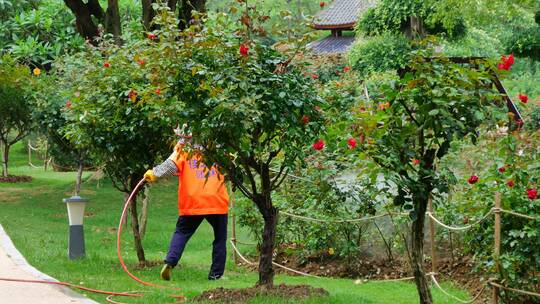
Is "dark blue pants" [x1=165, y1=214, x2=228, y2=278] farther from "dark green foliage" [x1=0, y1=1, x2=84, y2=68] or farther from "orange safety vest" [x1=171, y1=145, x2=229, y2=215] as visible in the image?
"dark green foliage" [x1=0, y1=1, x2=84, y2=68]

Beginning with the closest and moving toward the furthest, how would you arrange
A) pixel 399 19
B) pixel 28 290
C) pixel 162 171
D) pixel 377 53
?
pixel 28 290 < pixel 162 171 < pixel 399 19 < pixel 377 53

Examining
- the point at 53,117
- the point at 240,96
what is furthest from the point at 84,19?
the point at 240,96

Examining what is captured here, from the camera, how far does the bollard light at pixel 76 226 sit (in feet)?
33.8

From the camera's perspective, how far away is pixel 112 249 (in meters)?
12.6

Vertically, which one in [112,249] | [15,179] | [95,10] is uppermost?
[95,10]

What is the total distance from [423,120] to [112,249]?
7845mm

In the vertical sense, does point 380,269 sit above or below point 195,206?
below

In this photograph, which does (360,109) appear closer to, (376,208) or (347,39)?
(376,208)

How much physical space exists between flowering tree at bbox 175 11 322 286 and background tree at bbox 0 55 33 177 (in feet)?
35.8

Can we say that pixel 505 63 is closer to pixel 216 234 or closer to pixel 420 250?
pixel 420 250

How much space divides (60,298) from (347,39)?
3260 cm

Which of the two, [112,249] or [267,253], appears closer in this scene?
[267,253]

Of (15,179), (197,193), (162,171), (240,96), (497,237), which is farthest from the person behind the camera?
(15,179)

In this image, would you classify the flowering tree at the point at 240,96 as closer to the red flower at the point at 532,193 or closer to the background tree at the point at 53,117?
the red flower at the point at 532,193
